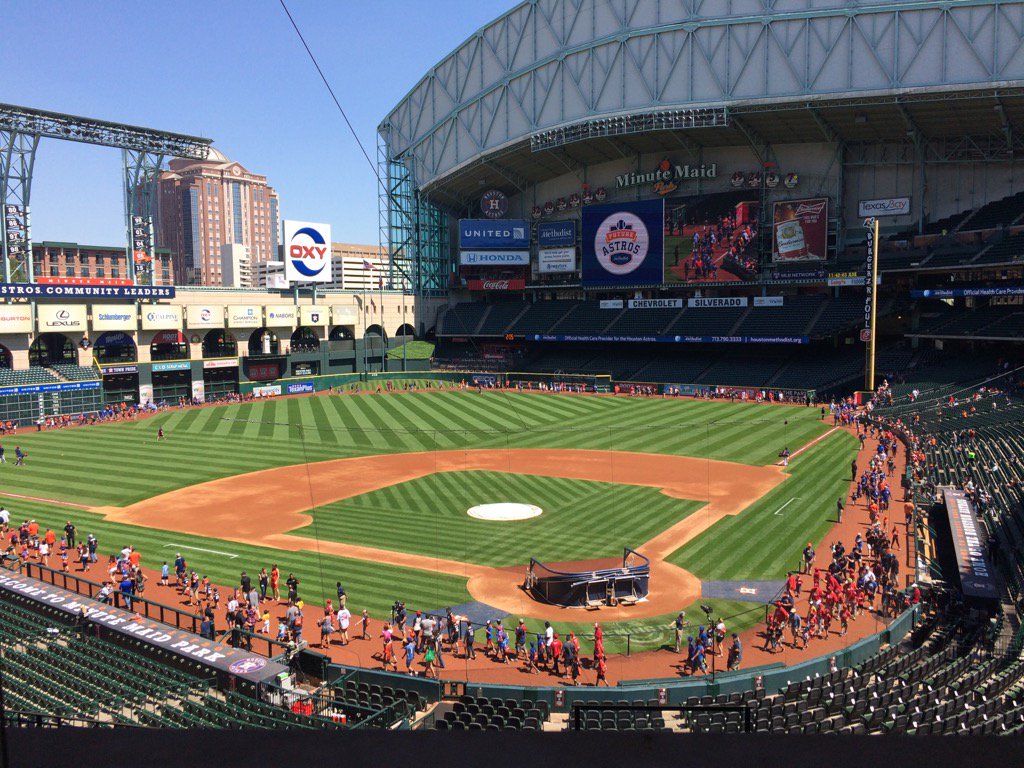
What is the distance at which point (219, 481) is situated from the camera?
38.7m

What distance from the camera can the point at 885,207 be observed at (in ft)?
229

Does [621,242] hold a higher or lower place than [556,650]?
higher

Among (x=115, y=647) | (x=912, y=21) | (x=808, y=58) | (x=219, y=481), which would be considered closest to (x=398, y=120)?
(x=808, y=58)

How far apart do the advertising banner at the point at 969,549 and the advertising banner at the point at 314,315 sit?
211 ft

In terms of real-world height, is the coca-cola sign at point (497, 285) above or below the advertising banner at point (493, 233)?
below

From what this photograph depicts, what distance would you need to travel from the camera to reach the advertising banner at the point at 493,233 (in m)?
88.6

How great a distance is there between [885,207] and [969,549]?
54.5 m

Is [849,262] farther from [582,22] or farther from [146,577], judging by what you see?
[146,577]

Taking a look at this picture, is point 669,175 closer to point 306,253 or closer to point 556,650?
point 306,253

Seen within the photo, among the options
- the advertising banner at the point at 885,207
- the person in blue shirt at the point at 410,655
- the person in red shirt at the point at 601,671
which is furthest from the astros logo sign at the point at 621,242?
the person in blue shirt at the point at 410,655

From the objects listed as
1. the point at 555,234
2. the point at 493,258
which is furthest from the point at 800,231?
the point at 493,258

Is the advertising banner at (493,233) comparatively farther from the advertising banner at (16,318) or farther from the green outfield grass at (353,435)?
the advertising banner at (16,318)

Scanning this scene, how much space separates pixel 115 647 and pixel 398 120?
86.1m

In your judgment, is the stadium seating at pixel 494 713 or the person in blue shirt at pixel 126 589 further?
the person in blue shirt at pixel 126 589
